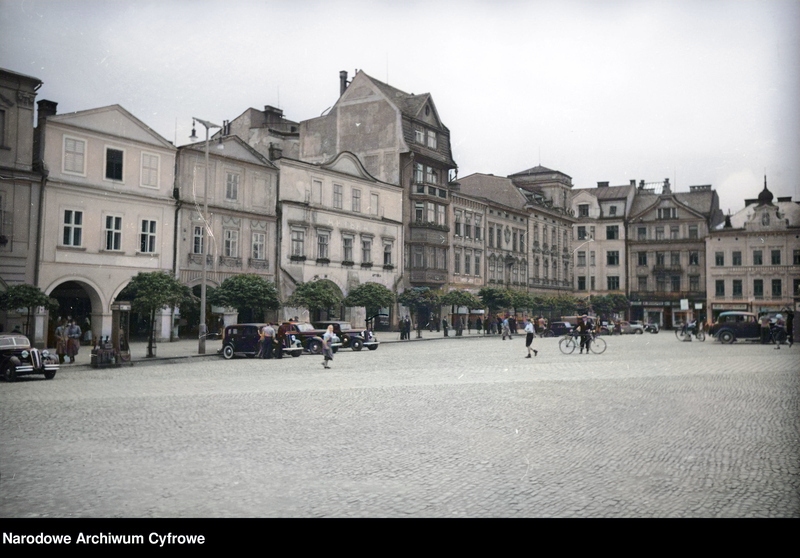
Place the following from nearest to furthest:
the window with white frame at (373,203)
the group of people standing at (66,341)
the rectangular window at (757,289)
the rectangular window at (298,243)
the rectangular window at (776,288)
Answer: the rectangular window at (776,288)
the rectangular window at (757,289)
the group of people standing at (66,341)
the rectangular window at (298,243)
the window with white frame at (373,203)

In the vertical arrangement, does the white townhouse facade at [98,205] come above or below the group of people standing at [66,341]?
above

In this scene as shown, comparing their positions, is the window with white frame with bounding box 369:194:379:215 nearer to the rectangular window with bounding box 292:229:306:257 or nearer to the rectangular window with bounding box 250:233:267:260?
the rectangular window with bounding box 292:229:306:257

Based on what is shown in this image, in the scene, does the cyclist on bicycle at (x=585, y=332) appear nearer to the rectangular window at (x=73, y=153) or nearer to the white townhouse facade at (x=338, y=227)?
the white townhouse facade at (x=338, y=227)

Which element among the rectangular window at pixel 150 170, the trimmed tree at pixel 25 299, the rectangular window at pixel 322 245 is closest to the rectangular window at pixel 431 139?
the rectangular window at pixel 322 245

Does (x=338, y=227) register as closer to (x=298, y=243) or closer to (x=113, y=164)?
(x=298, y=243)

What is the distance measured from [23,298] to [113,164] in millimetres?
7476

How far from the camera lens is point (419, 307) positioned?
170 ft

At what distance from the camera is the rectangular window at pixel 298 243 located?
46719mm

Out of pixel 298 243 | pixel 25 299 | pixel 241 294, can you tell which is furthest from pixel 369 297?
pixel 25 299

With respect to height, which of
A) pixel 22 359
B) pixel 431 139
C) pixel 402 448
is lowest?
pixel 402 448

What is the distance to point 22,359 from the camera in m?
17.4
